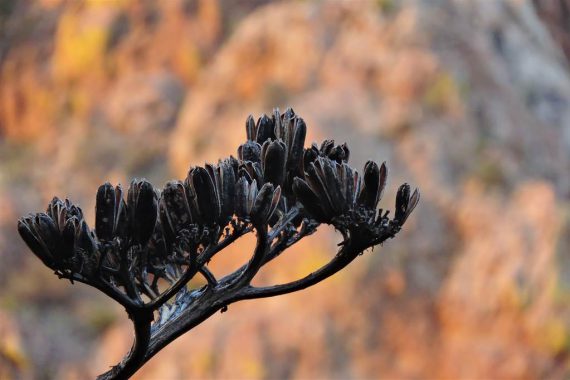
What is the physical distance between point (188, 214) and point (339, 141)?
12.5 m

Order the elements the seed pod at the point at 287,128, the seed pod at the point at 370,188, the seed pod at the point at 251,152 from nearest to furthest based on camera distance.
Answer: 1. the seed pod at the point at 370,188
2. the seed pod at the point at 251,152
3. the seed pod at the point at 287,128

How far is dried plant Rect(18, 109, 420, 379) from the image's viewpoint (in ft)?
11.0

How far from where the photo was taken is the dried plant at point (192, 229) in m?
3.35

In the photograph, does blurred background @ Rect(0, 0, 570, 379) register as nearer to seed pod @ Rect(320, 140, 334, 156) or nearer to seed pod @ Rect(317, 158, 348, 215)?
seed pod @ Rect(320, 140, 334, 156)

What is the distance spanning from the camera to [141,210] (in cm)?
343

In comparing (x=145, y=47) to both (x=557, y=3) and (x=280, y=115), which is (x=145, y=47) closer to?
(x=557, y=3)

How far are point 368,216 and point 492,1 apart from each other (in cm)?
1706

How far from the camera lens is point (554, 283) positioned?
13.8 m

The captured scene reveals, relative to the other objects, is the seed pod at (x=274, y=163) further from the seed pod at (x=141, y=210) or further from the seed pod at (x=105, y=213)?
the seed pod at (x=105, y=213)

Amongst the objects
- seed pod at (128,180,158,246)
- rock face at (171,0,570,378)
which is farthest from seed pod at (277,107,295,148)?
rock face at (171,0,570,378)

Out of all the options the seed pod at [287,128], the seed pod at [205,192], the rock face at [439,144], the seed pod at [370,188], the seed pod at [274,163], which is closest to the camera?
the seed pod at [205,192]

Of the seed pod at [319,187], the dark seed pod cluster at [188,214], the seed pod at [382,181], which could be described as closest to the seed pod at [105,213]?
the dark seed pod cluster at [188,214]

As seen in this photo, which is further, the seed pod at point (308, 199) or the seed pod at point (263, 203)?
the seed pod at point (308, 199)

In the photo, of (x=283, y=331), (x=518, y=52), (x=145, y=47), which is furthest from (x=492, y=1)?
(x=283, y=331)
